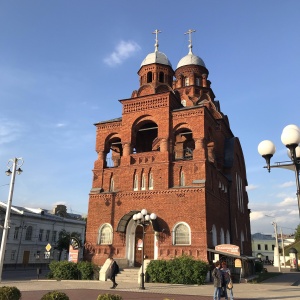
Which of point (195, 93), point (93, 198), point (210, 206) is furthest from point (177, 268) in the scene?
point (195, 93)

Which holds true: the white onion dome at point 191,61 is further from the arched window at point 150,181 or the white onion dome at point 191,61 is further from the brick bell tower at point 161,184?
the arched window at point 150,181

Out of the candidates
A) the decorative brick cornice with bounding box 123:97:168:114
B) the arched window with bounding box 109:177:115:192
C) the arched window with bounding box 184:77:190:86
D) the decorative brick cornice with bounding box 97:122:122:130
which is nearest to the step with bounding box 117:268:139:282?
the arched window with bounding box 109:177:115:192

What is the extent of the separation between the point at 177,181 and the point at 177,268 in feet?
19.6

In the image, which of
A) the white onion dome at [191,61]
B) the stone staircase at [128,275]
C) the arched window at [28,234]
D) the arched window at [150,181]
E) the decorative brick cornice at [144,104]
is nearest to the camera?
the stone staircase at [128,275]

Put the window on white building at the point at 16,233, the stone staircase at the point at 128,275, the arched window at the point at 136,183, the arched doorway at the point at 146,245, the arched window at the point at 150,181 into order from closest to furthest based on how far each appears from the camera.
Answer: the stone staircase at the point at 128,275, the arched doorway at the point at 146,245, the arched window at the point at 150,181, the arched window at the point at 136,183, the window on white building at the point at 16,233

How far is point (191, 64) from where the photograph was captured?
3459 centimetres

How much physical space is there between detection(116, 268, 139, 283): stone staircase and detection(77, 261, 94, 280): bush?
1829 mm

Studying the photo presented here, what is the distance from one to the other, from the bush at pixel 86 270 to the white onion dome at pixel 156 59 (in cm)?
1805

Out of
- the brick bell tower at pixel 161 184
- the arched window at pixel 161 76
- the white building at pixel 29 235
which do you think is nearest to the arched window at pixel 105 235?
the brick bell tower at pixel 161 184

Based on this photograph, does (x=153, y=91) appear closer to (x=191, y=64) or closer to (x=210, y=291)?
(x=191, y=64)

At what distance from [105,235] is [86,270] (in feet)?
10.5

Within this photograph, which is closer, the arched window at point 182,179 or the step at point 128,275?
the step at point 128,275

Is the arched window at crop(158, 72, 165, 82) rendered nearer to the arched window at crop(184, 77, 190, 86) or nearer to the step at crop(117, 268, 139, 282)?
the arched window at crop(184, 77, 190, 86)

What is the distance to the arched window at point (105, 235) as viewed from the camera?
923 inches
